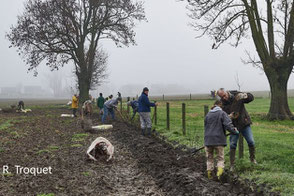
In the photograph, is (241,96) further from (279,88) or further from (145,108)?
(279,88)

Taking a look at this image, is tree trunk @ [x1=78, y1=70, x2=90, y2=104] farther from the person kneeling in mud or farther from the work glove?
the person kneeling in mud

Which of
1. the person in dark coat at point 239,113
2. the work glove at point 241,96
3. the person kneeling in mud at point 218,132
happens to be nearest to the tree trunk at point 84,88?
the person in dark coat at point 239,113

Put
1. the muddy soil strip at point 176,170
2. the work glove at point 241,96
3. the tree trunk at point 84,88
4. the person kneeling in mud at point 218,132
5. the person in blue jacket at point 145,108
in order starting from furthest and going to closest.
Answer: the tree trunk at point 84,88, the person in blue jacket at point 145,108, the work glove at point 241,96, the person kneeling in mud at point 218,132, the muddy soil strip at point 176,170

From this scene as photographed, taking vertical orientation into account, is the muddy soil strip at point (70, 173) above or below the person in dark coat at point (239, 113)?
below

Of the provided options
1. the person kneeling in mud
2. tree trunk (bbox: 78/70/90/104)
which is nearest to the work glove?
the person kneeling in mud

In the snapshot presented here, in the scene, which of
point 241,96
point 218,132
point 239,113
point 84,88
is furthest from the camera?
point 84,88

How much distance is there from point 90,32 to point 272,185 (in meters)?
32.3

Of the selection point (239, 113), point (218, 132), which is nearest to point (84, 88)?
point (239, 113)

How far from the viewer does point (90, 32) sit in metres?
36.4

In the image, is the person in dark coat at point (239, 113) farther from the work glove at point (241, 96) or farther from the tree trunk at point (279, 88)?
the tree trunk at point (279, 88)

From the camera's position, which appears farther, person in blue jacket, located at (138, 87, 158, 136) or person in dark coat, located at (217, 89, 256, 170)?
person in blue jacket, located at (138, 87, 158, 136)

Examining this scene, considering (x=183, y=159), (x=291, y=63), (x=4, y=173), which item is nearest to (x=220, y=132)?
(x=183, y=159)

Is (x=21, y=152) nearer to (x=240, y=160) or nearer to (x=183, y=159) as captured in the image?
(x=183, y=159)

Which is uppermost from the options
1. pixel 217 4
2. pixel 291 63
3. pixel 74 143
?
pixel 217 4
